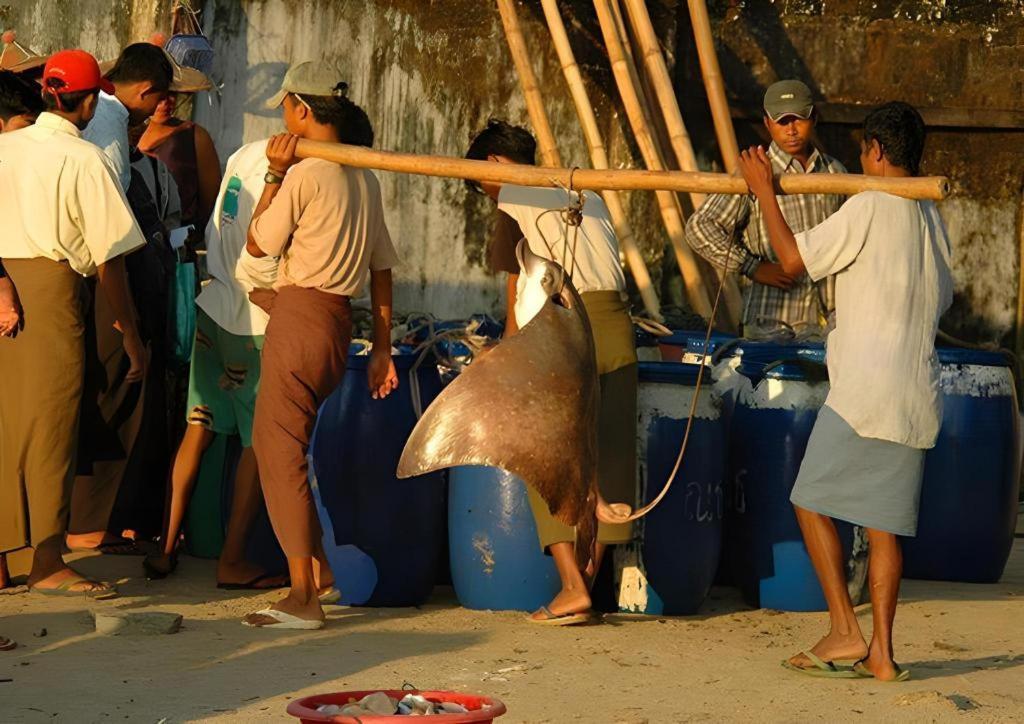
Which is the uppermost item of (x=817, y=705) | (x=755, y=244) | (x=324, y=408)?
(x=755, y=244)

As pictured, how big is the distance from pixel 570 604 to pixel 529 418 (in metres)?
1.63

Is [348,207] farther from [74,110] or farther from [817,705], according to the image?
[817,705]

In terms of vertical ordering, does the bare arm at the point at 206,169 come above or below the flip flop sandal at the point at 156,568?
above

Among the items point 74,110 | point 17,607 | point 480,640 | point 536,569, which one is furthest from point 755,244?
point 17,607

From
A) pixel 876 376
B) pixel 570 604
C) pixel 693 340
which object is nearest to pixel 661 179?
pixel 876 376

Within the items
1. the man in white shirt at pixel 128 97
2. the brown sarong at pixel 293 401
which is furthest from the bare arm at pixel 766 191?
the man in white shirt at pixel 128 97

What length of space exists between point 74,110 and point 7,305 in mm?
743

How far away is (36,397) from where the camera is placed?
6324 millimetres

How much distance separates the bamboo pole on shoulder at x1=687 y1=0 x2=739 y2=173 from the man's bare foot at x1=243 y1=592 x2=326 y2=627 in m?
4.36

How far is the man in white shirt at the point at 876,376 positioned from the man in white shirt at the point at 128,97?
294cm

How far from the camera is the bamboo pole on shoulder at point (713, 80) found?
9.63 meters

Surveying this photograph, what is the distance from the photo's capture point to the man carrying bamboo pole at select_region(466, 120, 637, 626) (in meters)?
6.26

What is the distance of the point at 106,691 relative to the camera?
5.12 meters

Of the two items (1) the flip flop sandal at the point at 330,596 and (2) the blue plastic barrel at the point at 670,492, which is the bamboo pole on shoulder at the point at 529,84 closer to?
(2) the blue plastic barrel at the point at 670,492
